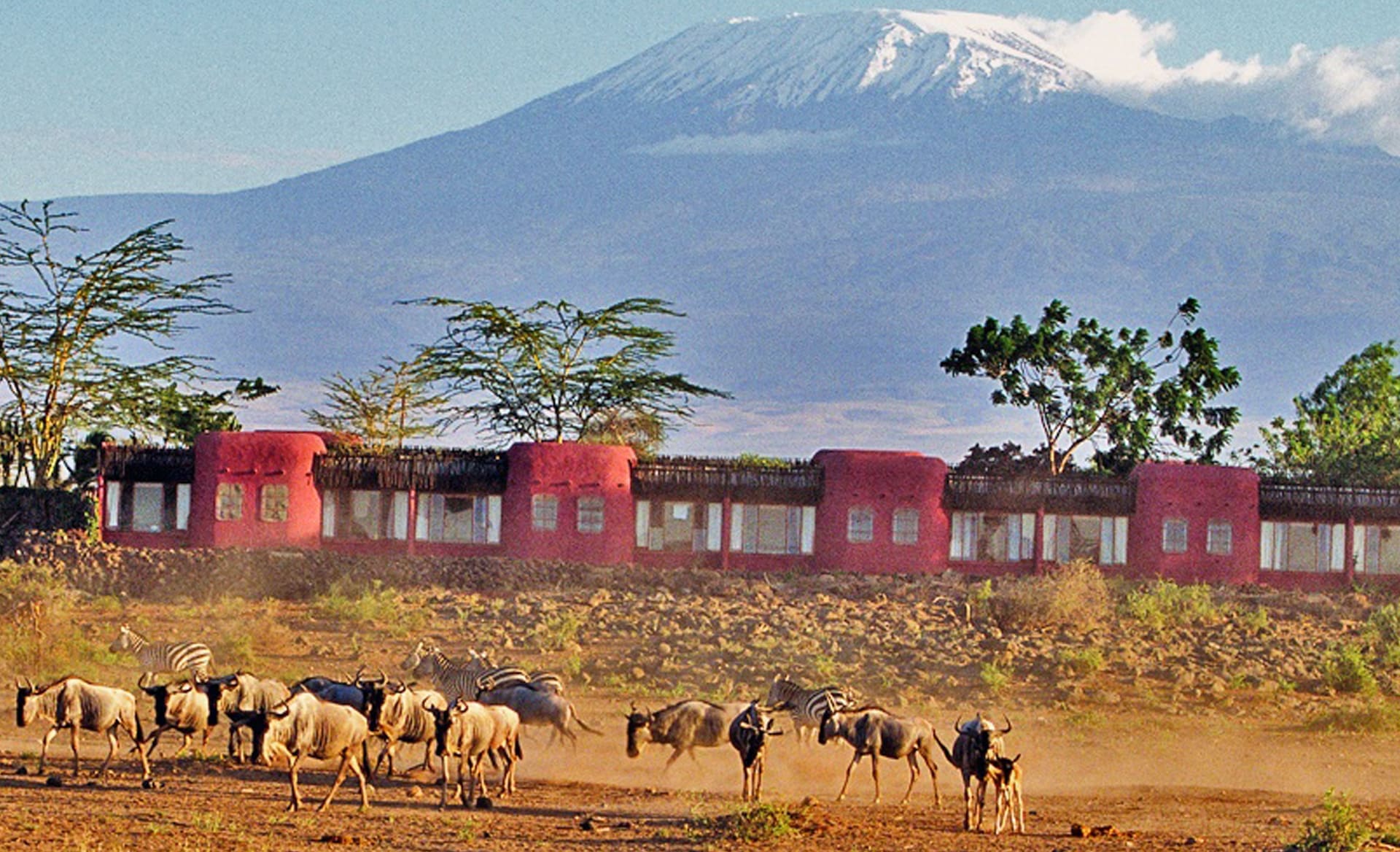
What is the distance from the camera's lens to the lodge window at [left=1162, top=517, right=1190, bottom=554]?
4569 cm

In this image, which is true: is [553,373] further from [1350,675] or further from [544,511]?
[1350,675]

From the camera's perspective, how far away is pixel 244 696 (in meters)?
24.1

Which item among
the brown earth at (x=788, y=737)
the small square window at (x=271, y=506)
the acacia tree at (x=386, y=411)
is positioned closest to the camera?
the brown earth at (x=788, y=737)

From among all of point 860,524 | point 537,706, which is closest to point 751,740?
point 537,706

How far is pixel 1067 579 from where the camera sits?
3688 cm

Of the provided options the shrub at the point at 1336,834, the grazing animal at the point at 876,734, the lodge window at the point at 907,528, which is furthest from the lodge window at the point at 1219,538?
the shrub at the point at 1336,834

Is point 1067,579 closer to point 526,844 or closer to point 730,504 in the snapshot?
point 730,504

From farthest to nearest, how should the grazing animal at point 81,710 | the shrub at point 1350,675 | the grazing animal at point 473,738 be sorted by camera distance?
the shrub at point 1350,675, the grazing animal at point 81,710, the grazing animal at point 473,738

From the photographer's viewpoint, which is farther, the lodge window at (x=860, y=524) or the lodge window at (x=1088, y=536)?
the lodge window at (x=1088, y=536)

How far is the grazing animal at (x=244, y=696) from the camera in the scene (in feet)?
78.2

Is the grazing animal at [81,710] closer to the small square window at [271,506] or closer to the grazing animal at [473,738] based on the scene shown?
the grazing animal at [473,738]

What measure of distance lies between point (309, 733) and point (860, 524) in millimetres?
25904

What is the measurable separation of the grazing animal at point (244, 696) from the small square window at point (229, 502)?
20.9 meters

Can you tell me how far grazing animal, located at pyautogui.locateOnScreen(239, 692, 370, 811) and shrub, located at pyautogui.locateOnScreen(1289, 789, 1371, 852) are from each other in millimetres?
8622
